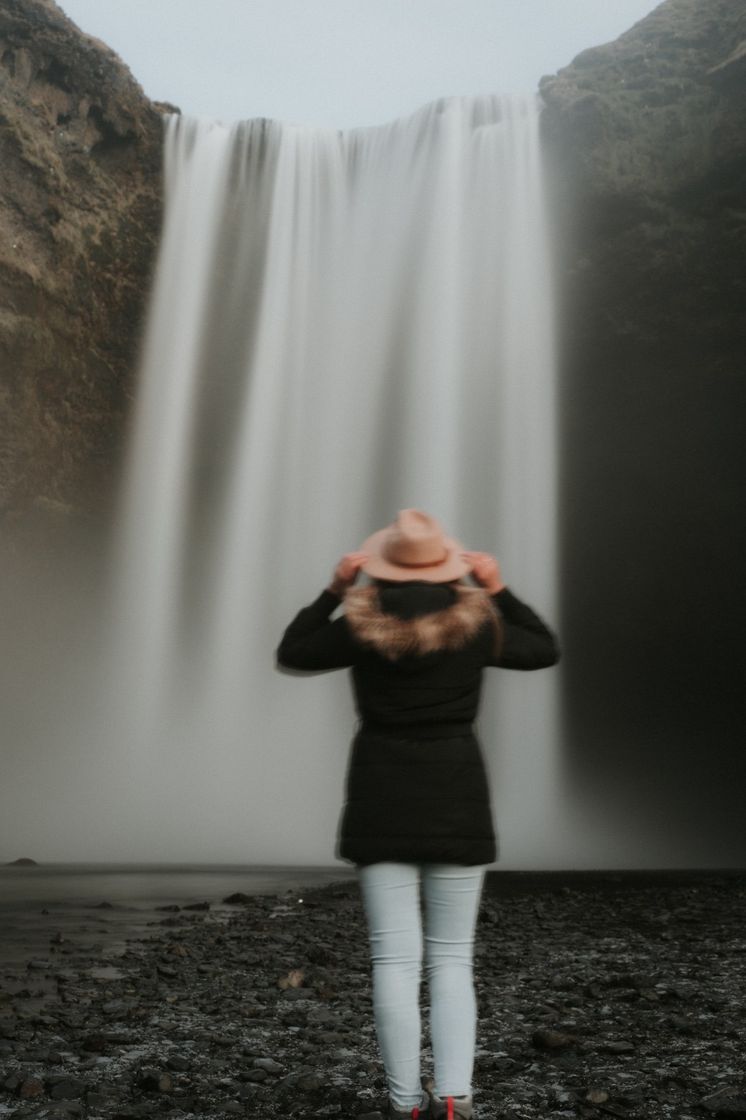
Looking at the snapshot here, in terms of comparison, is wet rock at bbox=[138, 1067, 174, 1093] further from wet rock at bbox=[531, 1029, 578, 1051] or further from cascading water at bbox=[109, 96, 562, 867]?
cascading water at bbox=[109, 96, 562, 867]

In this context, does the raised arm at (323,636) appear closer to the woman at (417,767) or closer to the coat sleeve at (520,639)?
the woman at (417,767)

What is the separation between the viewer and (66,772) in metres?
21.7

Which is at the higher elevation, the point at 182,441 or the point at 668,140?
the point at 668,140

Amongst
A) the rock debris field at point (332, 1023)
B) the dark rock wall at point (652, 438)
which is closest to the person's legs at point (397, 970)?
the rock debris field at point (332, 1023)

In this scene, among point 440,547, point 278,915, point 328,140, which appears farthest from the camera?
point 328,140

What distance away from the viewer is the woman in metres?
2.85

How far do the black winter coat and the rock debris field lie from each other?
1112mm

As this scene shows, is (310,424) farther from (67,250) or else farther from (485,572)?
(485,572)

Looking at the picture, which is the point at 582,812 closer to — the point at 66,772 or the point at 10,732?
the point at 66,772

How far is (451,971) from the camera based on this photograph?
113 inches

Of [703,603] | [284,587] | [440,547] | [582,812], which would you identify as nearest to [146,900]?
[440,547]

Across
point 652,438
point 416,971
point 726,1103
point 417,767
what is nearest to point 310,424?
point 652,438

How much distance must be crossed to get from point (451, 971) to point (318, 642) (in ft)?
3.28

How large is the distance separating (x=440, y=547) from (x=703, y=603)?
62.6ft
